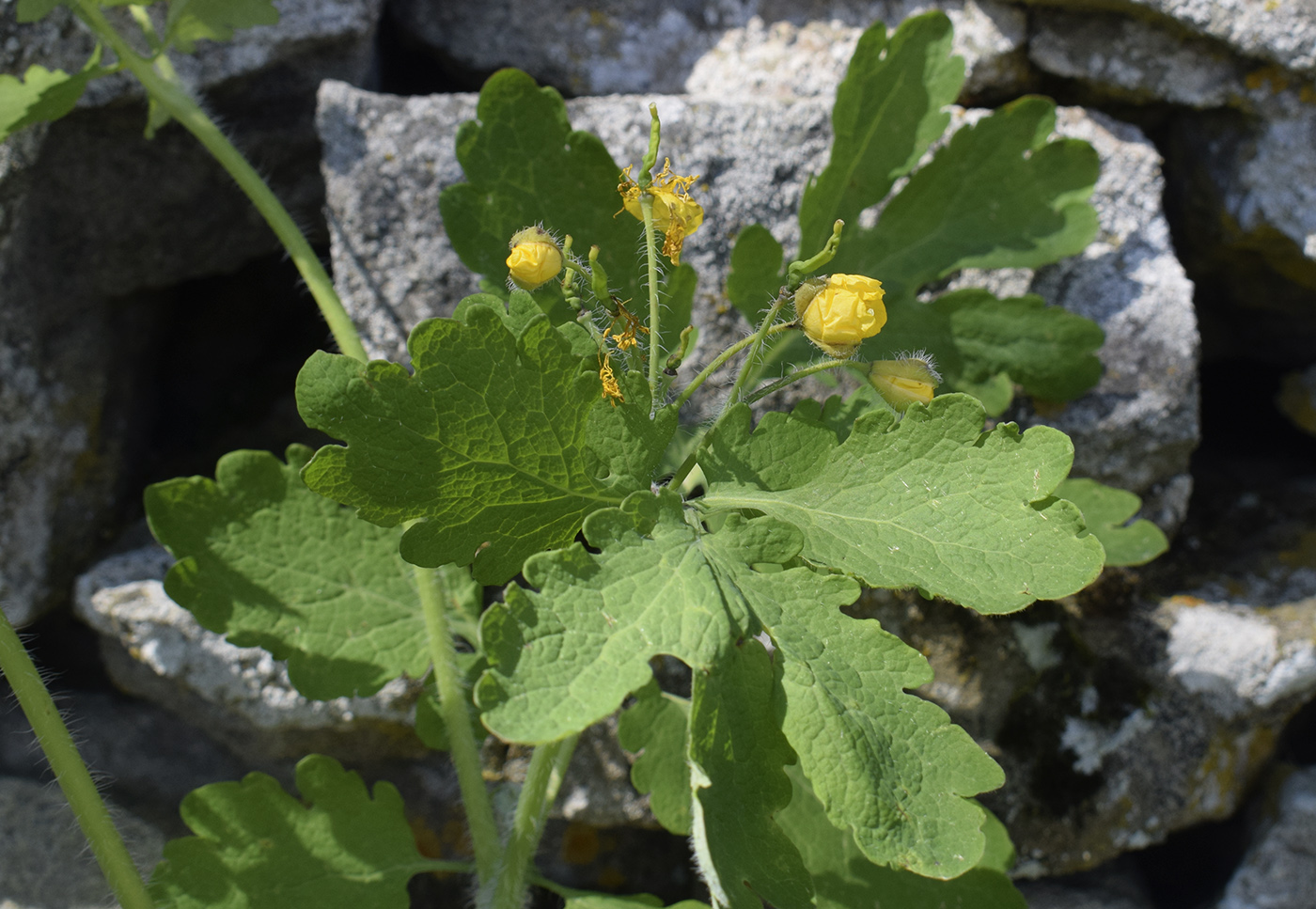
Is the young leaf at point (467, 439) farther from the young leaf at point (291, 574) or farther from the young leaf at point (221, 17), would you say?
the young leaf at point (221, 17)

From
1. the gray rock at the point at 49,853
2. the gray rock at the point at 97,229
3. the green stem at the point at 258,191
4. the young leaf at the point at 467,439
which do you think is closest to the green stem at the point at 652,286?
→ the young leaf at the point at 467,439

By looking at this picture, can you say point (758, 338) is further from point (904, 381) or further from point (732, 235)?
point (732, 235)

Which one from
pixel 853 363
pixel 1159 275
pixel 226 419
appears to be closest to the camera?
pixel 853 363

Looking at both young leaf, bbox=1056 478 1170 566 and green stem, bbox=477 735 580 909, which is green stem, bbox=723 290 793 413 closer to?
green stem, bbox=477 735 580 909

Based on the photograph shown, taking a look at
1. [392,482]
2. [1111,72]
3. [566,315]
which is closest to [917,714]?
[392,482]

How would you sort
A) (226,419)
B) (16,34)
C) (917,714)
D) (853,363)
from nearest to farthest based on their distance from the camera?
1. (917,714)
2. (853,363)
3. (16,34)
4. (226,419)

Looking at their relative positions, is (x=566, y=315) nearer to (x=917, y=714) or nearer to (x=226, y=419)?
(x=917, y=714)

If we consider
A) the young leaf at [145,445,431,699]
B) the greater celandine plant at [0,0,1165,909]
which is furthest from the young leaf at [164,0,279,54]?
the young leaf at [145,445,431,699]

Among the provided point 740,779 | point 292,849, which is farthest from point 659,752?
point 292,849
